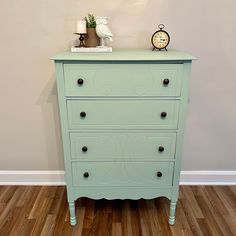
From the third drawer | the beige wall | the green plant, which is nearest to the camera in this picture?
the third drawer

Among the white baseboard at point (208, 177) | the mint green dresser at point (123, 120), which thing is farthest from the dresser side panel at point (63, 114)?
the white baseboard at point (208, 177)

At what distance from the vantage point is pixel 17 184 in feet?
7.04

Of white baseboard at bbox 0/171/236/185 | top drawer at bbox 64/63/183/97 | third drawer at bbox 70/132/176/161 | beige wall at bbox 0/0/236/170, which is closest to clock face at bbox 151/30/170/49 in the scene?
beige wall at bbox 0/0/236/170

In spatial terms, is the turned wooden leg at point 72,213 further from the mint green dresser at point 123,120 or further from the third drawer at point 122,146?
the third drawer at point 122,146

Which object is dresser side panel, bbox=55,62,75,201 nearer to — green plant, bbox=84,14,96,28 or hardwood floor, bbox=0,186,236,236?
hardwood floor, bbox=0,186,236,236

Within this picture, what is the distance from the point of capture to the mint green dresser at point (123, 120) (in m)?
1.33

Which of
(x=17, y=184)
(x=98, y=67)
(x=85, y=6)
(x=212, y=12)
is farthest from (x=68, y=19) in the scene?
(x=17, y=184)

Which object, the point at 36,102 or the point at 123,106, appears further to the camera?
the point at 36,102

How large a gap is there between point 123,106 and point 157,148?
353 millimetres

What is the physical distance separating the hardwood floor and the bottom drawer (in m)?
0.34

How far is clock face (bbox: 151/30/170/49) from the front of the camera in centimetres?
163

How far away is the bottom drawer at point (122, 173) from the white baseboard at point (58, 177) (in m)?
0.63

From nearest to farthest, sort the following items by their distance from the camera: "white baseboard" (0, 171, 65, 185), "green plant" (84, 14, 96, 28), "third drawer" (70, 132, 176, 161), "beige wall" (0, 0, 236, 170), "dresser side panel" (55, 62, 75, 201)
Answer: "dresser side panel" (55, 62, 75, 201)
"third drawer" (70, 132, 176, 161)
"green plant" (84, 14, 96, 28)
"beige wall" (0, 0, 236, 170)
"white baseboard" (0, 171, 65, 185)

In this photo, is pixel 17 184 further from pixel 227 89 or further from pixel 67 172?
pixel 227 89
